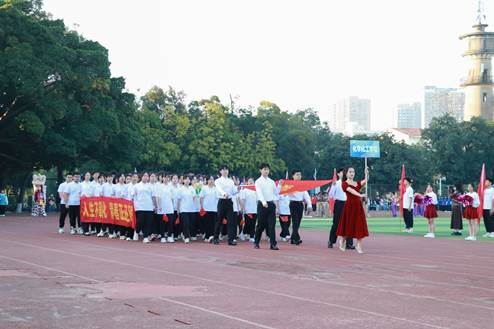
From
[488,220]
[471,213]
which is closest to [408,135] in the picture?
[488,220]

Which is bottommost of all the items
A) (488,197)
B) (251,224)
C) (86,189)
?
(251,224)

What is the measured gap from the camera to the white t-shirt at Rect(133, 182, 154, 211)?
885 inches

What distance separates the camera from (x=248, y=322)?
9234 millimetres

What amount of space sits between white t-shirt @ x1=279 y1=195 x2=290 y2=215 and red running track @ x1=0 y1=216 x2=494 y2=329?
259cm

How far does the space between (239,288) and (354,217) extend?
7.54 m

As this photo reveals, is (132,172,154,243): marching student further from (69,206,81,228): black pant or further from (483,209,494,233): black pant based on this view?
(483,209,494,233): black pant

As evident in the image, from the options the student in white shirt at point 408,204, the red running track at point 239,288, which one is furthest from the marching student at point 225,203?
the student in white shirt at point 408,204

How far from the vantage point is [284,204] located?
23.0 metres

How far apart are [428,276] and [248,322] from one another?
6.05 meters

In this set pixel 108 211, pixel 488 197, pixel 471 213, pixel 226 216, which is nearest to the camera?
pixel 226 216

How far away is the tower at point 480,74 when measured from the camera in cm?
11075

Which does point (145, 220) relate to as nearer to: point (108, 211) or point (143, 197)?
point (143, 197)

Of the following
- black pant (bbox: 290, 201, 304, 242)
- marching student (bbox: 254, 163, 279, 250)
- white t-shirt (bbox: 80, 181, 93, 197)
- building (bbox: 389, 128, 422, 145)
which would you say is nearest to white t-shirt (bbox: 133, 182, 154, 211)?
marching student (bbox: 254, 163, 279, 250)

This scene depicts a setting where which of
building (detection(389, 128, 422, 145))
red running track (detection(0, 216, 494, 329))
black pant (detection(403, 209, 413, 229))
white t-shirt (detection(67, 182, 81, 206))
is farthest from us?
building (detection(389, 128, 422, 145))
